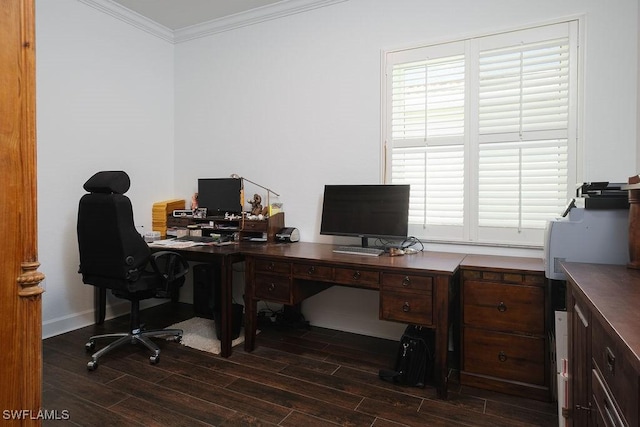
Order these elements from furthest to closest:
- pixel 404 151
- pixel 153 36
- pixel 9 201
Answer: pixel 153 36
pixel 404 151
pixel 9 201

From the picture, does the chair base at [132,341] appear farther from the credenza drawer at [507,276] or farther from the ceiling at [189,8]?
the ceiling at [189,8]

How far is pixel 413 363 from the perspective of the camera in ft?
7.54

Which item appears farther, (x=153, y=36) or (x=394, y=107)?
(x=153, y=36)

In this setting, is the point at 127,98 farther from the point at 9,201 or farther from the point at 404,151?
the point at 9,201

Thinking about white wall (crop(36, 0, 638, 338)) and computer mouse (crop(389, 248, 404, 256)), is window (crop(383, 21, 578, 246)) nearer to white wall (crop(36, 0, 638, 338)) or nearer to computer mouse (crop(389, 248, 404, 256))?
white wall (crop(36, 0, 638, 338))

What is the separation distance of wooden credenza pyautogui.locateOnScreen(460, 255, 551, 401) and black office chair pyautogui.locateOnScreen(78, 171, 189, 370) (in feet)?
6.84

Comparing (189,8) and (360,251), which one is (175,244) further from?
(189,8)

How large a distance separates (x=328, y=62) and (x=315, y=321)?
2.32m

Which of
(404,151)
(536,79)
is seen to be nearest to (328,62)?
(404,151)

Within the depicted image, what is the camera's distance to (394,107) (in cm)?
297

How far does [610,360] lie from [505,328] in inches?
49.7

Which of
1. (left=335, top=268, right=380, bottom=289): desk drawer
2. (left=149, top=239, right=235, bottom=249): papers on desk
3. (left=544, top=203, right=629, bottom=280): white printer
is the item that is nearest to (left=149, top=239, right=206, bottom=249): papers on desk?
(left=149, top=239, right=235, bottom=249): papers on desk

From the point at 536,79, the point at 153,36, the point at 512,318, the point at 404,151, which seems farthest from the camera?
the point at 153,36

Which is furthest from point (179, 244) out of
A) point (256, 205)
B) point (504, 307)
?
point (504, 307)
